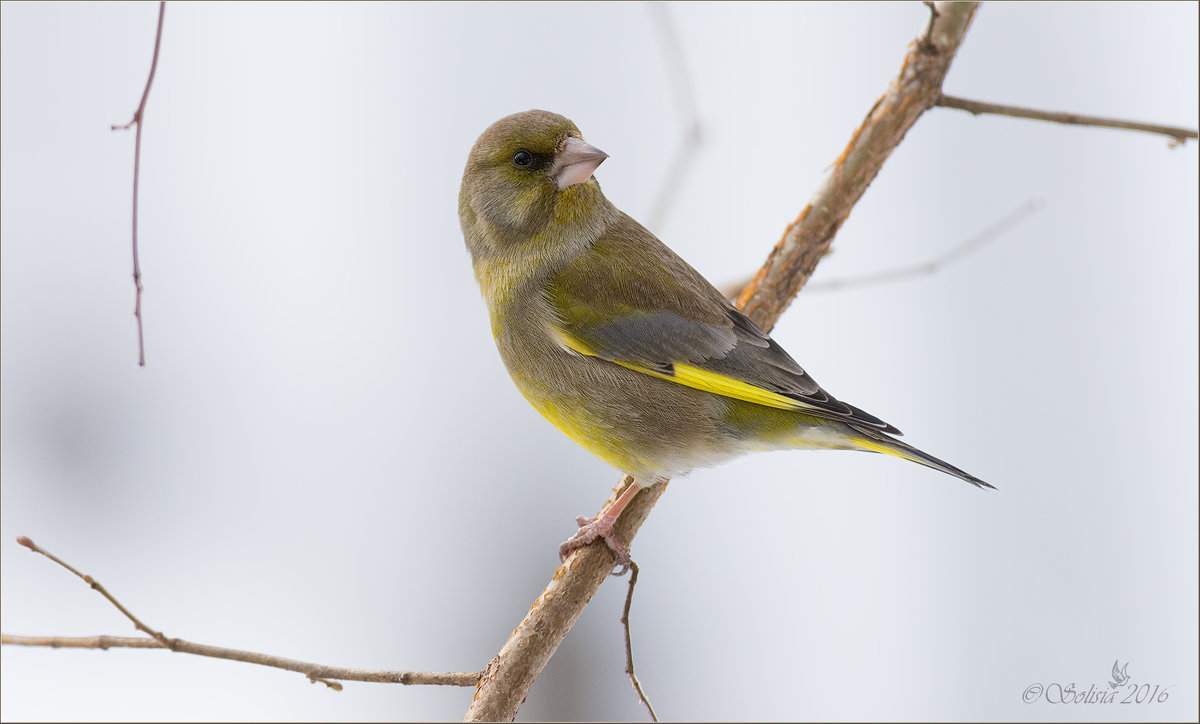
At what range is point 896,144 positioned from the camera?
3258 millimetres

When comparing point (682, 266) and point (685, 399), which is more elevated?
point (682, 266)

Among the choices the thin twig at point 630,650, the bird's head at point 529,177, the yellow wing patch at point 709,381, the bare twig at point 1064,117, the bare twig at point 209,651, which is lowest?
the bare twig at point 209,651

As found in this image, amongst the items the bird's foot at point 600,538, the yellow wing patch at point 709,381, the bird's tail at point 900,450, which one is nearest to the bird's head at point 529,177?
the yellow wing patch at point 709,381

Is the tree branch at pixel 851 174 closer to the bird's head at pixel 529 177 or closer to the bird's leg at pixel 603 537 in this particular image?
the bird's leg at pixel 603 537

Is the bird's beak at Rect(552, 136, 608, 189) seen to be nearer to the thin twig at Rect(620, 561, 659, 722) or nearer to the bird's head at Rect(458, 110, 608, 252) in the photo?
the bird's head at Rect(458, 110, 608, 252)

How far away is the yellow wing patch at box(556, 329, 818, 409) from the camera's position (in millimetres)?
2602

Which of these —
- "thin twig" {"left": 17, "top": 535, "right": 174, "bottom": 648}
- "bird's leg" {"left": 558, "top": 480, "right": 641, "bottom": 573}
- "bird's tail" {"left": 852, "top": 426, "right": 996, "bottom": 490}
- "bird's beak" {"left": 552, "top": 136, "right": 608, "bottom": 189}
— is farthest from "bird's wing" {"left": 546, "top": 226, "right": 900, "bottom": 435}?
"thin twig" {"left": 17, "top": 535, "right": 174, "bottom": 648}

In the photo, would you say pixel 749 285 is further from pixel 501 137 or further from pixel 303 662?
pixel 303 662

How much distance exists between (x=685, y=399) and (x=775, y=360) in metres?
0.27

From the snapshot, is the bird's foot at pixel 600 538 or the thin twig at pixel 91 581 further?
the bird's foot at pixel 600 538

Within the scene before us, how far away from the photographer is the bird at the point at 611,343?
2.63 metres

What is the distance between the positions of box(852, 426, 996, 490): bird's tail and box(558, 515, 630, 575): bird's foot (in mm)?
673

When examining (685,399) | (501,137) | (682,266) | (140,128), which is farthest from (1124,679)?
(140,128)

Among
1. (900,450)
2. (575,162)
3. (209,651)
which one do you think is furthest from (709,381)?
(209,651)
